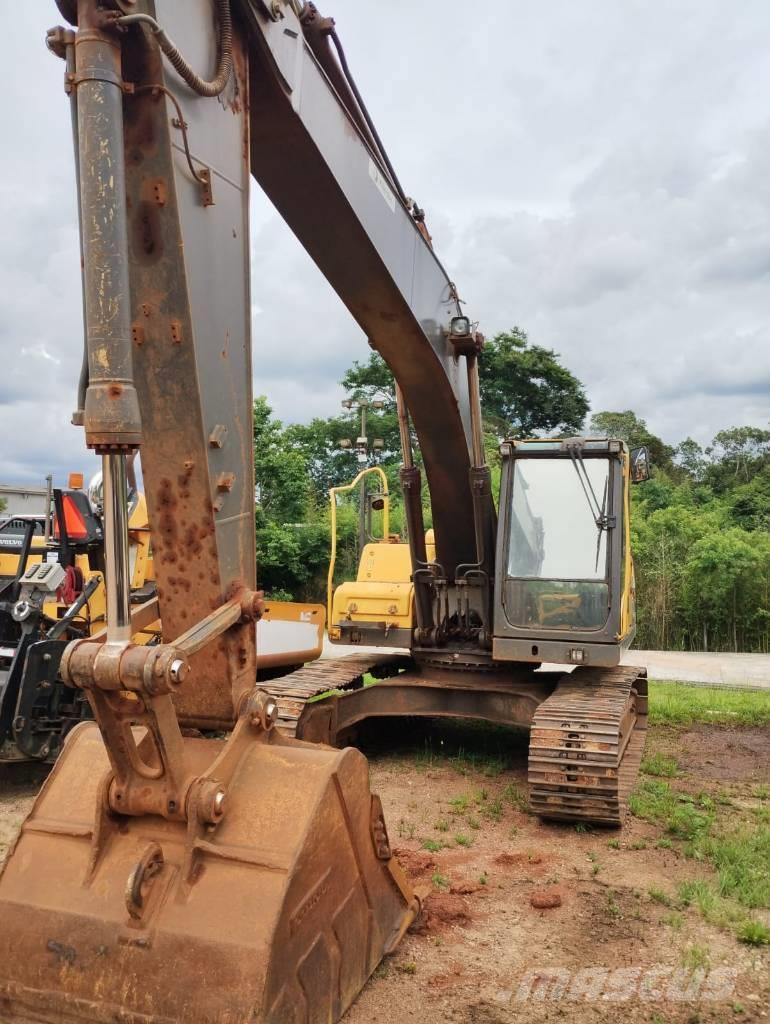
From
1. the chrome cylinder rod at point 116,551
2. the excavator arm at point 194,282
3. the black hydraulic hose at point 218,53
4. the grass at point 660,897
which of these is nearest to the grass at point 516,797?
the grass at point 660,897

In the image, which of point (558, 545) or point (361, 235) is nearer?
point (361, 235)

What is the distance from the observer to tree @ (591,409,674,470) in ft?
112

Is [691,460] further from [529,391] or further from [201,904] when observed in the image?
[201,904]

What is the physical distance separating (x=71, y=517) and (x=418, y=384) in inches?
126

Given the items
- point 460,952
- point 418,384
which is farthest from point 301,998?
point 418,384

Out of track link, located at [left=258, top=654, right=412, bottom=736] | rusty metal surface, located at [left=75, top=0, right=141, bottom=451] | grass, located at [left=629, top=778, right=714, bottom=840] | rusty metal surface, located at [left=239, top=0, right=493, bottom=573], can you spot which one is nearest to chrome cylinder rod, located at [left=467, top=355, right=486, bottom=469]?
rusty metal surface, located at [left=239, top=0, right=493, bottom=573]

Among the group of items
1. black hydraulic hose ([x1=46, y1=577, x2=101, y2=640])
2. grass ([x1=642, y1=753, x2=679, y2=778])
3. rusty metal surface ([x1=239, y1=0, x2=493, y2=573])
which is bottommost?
grass ([x1=642, y1=753, x2=679, y2=778])

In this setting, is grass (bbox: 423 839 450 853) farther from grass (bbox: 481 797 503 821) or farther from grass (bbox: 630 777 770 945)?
grass (bbox: 630 777 770 945)

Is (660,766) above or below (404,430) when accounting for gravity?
below

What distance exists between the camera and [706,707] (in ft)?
31.9

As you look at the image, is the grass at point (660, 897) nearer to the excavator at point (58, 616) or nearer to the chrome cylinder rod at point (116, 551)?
the excavator at point (58, 616)

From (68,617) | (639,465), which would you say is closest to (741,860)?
(639,465)

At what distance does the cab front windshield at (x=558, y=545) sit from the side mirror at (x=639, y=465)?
0.21 metres

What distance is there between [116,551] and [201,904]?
106 cm
